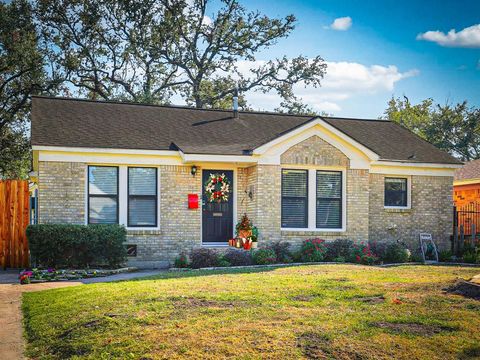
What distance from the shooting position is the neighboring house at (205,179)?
1698 cm

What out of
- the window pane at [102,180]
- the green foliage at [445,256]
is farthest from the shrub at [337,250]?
the window pane at [102,180]

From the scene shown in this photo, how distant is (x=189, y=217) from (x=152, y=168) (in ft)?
6.20

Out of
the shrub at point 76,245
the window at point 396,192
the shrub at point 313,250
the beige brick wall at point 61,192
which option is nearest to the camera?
the shrub at point 76,245

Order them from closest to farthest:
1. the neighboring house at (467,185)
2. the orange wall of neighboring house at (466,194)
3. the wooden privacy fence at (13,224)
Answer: the wooden privacy fence at (13,224) → the neighboring house at (467,185) → the orange wall of neighboring house at (466,194)

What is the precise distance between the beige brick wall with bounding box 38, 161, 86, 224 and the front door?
152 inches

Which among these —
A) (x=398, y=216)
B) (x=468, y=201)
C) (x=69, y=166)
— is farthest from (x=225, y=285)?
(x=468, y=201)

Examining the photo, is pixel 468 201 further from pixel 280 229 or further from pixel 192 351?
pixel 192 351

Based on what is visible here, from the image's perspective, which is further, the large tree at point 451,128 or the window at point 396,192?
the large tree at point 451,128

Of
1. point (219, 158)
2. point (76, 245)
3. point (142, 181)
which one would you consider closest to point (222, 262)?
point (219, 158)

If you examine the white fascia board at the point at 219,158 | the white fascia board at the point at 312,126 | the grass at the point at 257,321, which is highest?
the white fascia board at the point at 312,126

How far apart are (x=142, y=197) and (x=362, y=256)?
272 inches

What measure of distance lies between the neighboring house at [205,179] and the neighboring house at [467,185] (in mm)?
8520

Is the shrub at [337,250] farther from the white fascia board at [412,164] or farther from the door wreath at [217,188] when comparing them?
the door wreath at [217,188]

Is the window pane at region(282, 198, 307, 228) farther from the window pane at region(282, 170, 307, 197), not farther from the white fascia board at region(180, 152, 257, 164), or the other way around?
the white fascia board at region(180, 152, 257, 164)
